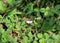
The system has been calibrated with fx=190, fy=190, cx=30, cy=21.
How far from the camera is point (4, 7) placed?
3145mm

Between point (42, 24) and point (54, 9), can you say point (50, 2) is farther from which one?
point (42, 24)

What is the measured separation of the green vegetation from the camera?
2.76 metres

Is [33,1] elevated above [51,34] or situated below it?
above

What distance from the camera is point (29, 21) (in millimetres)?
3068

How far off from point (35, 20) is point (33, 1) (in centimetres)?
39

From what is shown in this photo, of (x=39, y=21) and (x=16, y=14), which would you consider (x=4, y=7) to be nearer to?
(x=16, y=14)

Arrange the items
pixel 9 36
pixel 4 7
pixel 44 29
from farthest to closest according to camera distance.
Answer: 1. pixel 4 7
2. pixel 44 29
3. pixel 9 36

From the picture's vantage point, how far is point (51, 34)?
9.45 feet

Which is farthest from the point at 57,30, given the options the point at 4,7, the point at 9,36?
the point at 4,7

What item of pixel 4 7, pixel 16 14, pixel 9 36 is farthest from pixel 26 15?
pixel 9 36

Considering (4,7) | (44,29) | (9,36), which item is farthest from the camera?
(4,7)

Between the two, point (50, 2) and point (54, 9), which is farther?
point (50, 2)

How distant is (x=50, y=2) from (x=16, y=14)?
612 millimetres

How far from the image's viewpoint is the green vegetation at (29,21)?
9.05 feet
